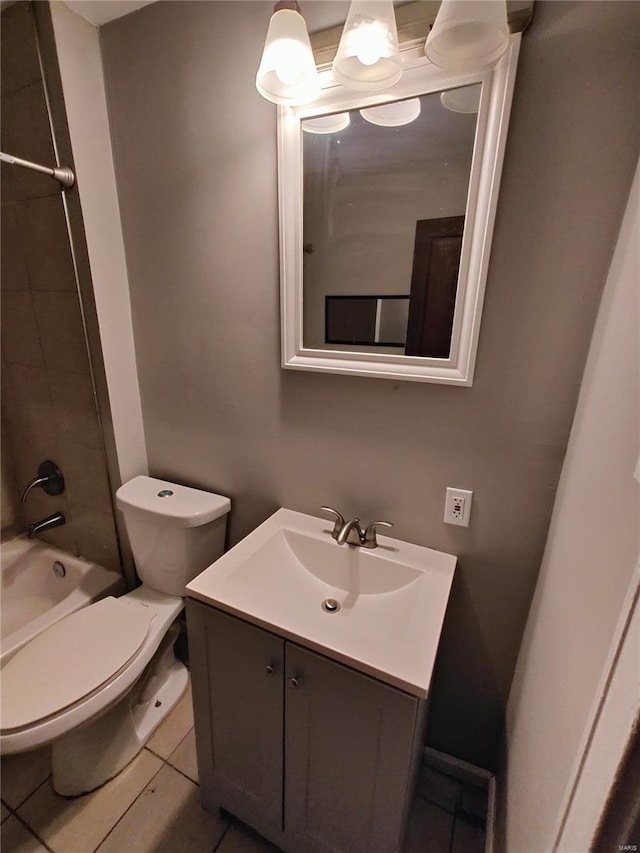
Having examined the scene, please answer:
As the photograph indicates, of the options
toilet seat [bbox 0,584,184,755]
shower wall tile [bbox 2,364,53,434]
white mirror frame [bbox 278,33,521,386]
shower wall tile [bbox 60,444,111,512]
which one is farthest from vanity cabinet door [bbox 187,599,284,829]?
shower wall tile [bbox 2,364,53,434]

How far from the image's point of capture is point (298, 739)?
0.87 metres

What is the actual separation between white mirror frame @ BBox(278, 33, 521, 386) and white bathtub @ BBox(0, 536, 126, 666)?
4.19ft

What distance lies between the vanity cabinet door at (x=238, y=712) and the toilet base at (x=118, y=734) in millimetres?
359

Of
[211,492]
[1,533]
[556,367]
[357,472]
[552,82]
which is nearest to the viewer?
[552,82]

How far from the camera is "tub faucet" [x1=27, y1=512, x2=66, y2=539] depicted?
1604 millimetres

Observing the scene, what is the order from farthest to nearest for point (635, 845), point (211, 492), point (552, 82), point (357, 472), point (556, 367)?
1. point (211, 492)
2. point (357, 472)
3. point (556, 367)
4. point (552, 82)
5. point (635, 845)

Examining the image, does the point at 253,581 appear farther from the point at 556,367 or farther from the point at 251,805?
the point at 556,367

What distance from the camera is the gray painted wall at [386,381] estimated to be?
0.75 m

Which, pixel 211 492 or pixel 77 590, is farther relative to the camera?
pixel 77 590

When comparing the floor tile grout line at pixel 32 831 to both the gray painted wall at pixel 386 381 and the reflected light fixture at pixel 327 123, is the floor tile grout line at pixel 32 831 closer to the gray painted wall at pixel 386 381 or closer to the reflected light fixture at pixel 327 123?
the gray painted wall at pixel 386 381

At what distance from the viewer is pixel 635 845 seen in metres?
0.35

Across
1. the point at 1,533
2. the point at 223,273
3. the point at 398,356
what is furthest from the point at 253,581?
the point at 1,533

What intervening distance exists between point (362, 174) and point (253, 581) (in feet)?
A: 3.63

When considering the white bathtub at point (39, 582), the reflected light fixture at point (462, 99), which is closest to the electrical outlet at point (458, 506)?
the reflected light fixture at point (462, 99)
